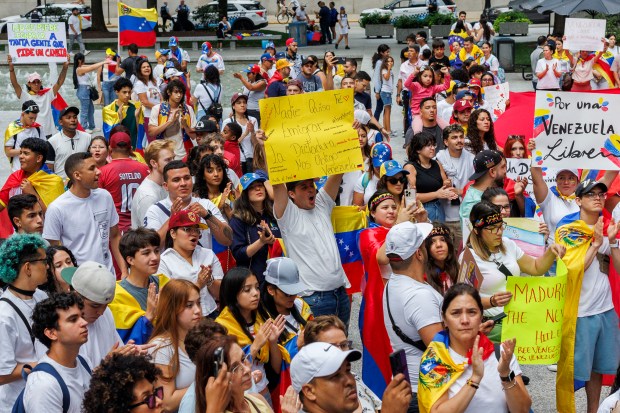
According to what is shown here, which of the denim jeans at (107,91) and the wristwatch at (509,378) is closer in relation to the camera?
the wristwatch at (509,378)

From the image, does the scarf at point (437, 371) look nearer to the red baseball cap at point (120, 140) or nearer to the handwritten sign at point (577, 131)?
the handwritten sign at point (577, 131)

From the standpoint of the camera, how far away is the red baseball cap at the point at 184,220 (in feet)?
22.7

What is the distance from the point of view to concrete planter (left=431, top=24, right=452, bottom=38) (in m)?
35.2

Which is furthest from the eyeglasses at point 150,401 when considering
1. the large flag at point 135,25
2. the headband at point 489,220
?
the large flag at point 135,25

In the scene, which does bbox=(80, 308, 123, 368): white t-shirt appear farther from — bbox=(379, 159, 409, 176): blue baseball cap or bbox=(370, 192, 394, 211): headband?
bbox=(379, 159, 409, 176): blue baseball cap

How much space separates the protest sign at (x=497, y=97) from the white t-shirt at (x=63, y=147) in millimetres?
4942

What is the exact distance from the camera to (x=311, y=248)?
23.5ft

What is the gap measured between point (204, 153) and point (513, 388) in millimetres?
5145

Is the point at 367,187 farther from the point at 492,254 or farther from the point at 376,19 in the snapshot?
the point at 376,19

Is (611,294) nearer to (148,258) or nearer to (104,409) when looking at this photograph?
(148,258)

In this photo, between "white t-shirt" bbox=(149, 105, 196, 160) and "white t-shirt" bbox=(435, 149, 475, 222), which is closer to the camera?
"white t-shirt" bbox=(435, 149, 475, 222)

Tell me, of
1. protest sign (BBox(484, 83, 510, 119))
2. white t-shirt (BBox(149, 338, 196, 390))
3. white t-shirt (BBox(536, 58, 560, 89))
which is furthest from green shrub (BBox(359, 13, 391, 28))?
white t-shirt (BBox(149, 338, 196, 390))

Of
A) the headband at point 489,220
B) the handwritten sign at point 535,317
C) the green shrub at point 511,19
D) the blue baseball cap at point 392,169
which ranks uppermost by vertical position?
the blue baseball cap at point 392,169

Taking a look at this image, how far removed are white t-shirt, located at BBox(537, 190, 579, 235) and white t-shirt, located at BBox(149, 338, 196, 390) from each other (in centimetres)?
382
